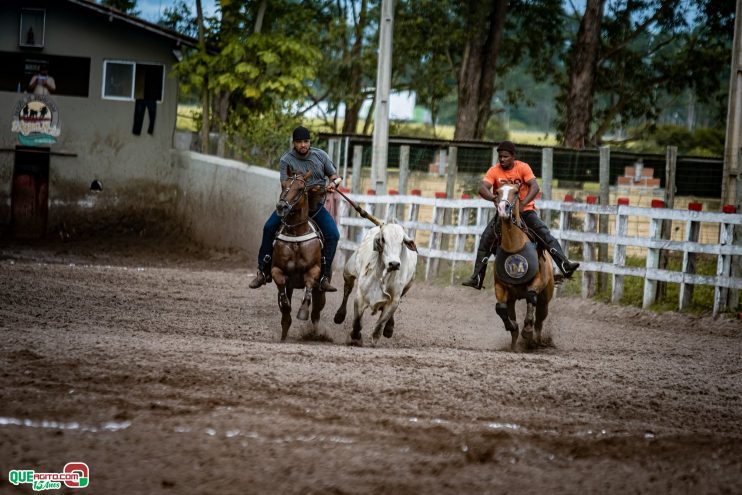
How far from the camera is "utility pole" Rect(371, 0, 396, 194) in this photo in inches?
862

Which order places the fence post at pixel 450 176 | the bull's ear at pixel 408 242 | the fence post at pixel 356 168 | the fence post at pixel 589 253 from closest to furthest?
the bull's ear at pixel 408 242, the fence post at pixel 589 253, the fence post at pixel 450 176, the fence post at pixel 356 168

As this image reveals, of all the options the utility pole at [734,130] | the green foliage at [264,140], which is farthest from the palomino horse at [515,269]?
the green foliage at [264,140]

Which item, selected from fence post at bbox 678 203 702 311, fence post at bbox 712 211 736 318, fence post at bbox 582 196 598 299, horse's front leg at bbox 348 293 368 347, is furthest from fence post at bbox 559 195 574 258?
horse's front leg at bbox 348 293 368 347

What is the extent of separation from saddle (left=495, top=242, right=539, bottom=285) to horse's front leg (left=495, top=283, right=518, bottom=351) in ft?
0.77

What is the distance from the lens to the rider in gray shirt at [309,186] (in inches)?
499

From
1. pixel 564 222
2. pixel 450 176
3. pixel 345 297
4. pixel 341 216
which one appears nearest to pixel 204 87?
pixel 341 216

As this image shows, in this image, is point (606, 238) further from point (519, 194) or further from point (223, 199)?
point (223, 199)

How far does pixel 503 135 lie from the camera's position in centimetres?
5822

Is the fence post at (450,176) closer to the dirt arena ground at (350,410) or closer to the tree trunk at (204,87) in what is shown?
the dirt arena ground at (350,410)

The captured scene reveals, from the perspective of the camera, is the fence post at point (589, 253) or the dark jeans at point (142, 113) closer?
the fence post at point (589, 253)

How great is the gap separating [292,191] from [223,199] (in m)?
15.5

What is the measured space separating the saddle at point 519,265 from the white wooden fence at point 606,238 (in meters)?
4.26

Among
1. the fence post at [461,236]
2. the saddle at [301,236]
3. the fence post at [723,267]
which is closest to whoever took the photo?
the saddle at [301,236]

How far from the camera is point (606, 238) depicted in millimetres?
17562
